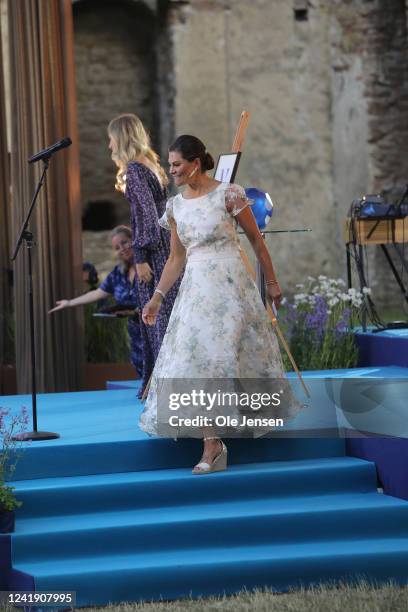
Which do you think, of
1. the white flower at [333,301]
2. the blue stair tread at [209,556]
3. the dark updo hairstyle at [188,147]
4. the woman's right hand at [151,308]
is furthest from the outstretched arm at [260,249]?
the white flower at [333,301]

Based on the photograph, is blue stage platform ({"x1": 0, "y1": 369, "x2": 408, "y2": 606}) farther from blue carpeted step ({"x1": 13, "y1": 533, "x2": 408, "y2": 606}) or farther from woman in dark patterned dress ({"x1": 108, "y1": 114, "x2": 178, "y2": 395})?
woman in dark patterned dress ({"x1": 108, "y1": 114, "x2": 178, "y2": 395})

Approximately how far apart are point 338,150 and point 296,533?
10.0 m

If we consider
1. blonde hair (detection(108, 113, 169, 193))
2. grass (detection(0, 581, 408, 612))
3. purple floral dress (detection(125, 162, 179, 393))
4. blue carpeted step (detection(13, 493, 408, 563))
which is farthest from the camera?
purple floral dress (detection(125, 162, 179, 393))

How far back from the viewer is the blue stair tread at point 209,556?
4.49 m

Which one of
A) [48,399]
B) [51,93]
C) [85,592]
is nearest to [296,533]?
[85,592]

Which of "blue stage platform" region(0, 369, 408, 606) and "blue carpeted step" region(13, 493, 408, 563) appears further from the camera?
"blue carpeted step" region(13, 493, 408, 563)

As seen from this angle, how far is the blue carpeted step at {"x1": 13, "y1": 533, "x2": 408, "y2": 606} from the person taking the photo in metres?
4.43

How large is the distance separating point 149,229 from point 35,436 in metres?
1.53

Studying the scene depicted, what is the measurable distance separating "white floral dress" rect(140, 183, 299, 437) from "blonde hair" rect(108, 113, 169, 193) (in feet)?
3.42

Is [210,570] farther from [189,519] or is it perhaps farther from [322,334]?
[322,334]

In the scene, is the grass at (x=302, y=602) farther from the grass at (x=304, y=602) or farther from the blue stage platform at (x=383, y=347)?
the blue stage platform at (x=383, y=347)

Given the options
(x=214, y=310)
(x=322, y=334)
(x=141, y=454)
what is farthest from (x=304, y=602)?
(x=322, y=334)

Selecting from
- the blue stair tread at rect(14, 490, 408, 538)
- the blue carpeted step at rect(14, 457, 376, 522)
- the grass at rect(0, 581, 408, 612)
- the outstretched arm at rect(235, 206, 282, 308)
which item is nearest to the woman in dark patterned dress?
the outstretched arm at rect(235, 206, 282, 308)

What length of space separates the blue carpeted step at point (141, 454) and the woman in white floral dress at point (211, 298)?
130mm
